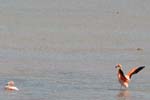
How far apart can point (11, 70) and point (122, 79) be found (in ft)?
7.36

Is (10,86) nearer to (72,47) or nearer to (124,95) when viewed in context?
(124,95)

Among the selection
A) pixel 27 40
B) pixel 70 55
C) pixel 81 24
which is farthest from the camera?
pixel 81 24

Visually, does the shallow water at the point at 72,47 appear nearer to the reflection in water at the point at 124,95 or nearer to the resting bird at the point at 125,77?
the reflection in water at the point at 124,95

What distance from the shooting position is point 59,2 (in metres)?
25.2

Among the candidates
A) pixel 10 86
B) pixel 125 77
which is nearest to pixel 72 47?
pixel 125 77

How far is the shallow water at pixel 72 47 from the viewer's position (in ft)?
40.2

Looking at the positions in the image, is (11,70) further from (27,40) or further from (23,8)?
(23,8)

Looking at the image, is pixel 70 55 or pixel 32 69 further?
pixel 70 55

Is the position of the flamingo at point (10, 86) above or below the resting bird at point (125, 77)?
below

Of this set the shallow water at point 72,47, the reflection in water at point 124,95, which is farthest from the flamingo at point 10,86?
the reflection in water at point 124,95

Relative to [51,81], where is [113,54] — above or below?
above

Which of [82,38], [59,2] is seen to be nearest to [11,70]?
[82,38]

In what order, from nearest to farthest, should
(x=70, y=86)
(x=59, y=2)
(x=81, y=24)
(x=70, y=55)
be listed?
(x=70, y=86), (x=70, y=55), (x=81, y=24), (x=59, y=2)

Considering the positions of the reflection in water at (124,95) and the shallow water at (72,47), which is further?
the shallow water at (72,47)
